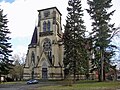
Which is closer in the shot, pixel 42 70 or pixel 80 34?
pixel 80 34

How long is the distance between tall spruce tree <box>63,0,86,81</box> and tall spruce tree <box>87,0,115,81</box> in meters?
8.03

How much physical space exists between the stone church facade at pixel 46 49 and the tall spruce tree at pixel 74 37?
449 inches

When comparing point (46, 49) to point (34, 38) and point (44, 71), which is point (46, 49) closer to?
point (44, 71)

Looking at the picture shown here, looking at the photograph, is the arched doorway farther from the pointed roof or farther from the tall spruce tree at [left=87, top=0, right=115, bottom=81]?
the tall spruce tree at [left=87, top=0, right=115, bottom=81]

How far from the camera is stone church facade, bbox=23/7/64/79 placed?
63.0 metres

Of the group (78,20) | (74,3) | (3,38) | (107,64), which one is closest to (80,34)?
(78,20)

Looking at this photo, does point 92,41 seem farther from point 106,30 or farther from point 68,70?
point 68,70

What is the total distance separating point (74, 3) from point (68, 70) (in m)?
14.8

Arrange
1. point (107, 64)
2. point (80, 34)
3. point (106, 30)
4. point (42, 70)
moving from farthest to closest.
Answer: point (42, 70) < point (80, 34) < point (107, 64) < point (106, 30)

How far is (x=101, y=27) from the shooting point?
40.5 metres

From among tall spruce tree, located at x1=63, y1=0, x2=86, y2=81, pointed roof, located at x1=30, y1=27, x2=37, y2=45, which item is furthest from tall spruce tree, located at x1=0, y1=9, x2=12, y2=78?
pointed roof, located at x1=30, y1=27, x2=37, y2=45

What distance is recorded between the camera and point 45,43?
66250mm

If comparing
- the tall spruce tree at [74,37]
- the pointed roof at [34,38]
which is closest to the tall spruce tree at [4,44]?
the tall spruce tree at [74,37]

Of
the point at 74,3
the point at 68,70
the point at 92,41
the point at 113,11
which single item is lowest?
the point at 68,70
